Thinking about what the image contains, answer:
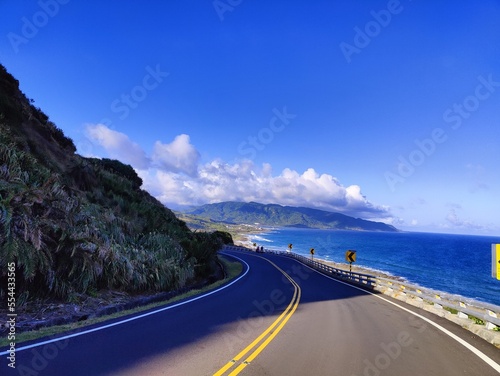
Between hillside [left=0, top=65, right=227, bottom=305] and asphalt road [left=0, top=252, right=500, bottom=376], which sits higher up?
hillside [left=0, top=65, right=227, bottom=305]

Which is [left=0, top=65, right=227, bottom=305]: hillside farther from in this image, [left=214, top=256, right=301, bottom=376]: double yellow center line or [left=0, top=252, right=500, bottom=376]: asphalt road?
[left=214, top=256, right=301, bottom=376]: double yellow center line

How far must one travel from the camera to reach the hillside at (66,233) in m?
8.23

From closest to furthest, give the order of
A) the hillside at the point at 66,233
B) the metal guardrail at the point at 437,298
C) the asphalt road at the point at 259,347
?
the asphalt road at the point at 259,347, the hillside at the point at 66,233, the metal guardrail at the point at 437,298

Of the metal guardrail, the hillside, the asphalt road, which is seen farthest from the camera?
the metal guardrail

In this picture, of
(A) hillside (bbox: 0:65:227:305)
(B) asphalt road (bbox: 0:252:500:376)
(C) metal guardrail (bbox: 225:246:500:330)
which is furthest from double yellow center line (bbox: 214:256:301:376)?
(A) hillside (bbox: 0:65:227:305)

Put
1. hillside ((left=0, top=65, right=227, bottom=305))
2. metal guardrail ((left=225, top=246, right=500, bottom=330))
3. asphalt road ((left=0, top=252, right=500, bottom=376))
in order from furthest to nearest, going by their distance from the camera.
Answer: metal guardrail ((left=225, top=246, right=500, bottom=330)) < hillside ((left=0, top=65, right=227, bottom=305)) < asphalt road ((left=0, top=252, right=500, bottom=376))

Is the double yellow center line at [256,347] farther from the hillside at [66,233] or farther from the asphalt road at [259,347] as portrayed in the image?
the hillside at [66,233]

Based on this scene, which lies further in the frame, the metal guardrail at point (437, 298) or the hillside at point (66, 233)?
the metal guardrail at point (437, 298)

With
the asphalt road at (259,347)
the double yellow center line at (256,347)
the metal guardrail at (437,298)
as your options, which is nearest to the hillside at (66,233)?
the asphalt road at (259,347)

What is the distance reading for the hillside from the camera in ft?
27.0

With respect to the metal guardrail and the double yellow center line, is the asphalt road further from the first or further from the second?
the metal guardrail

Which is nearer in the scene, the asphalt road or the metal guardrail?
the asphalt road

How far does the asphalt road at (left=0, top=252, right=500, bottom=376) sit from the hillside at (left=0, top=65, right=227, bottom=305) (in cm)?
249

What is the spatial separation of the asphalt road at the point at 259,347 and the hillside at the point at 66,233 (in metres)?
2.49
